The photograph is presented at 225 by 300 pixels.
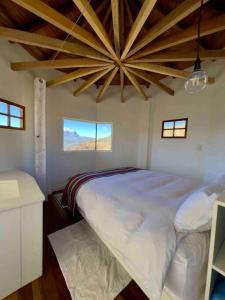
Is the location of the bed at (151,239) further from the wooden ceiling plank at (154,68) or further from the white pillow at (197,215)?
the wooden ceiling plank at (154,68)

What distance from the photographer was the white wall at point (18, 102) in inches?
88.7

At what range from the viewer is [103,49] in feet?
6.56

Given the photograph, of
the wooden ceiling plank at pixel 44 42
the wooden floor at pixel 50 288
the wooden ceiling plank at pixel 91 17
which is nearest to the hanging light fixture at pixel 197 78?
the wooden ceiling plank at pixel 91 17

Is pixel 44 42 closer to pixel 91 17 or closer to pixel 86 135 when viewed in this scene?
pixel 91 17

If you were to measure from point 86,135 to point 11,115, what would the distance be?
2.14 m

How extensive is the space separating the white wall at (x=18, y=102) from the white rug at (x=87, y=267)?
4.80 ft

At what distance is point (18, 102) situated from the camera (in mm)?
2584

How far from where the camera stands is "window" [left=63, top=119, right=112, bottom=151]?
3.95 m

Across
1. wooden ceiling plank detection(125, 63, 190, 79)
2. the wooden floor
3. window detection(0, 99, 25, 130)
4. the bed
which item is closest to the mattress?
the bed

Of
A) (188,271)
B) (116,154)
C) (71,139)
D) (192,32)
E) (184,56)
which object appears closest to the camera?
(188,271)

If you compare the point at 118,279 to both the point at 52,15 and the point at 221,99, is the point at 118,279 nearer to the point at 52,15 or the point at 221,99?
the point at 52,15

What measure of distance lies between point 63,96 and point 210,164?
3.75m

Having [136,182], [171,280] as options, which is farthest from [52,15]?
[171,280]

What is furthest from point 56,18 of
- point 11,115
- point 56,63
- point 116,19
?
point 11,115
